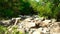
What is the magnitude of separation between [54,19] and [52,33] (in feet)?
15.7

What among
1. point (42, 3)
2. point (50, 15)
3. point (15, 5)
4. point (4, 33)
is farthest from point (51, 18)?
point (4, 33)

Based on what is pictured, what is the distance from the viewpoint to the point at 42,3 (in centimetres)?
2000

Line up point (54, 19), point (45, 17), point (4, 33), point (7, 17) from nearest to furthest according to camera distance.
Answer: point (4, 33)
point (54, 19)
point (45, 17)
point (7, 17)

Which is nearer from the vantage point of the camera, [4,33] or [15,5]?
[4,33]

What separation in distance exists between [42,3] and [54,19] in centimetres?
192

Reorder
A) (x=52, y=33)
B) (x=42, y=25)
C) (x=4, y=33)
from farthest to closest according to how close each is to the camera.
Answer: (x=42, y=25), (x=52, y=33), (x=4, y=33)

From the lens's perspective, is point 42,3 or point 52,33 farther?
point 42,3

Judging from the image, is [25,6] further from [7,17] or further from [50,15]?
[50,15]

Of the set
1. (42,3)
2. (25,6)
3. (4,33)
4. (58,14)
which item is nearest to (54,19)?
(58,14)

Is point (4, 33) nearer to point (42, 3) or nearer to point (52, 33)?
point (52, 33)

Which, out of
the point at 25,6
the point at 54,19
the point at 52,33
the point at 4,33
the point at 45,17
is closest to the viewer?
the point at 4,33

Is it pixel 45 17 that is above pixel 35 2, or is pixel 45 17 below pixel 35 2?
below

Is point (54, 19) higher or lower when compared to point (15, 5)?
lower

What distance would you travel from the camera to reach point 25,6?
1312 inches
